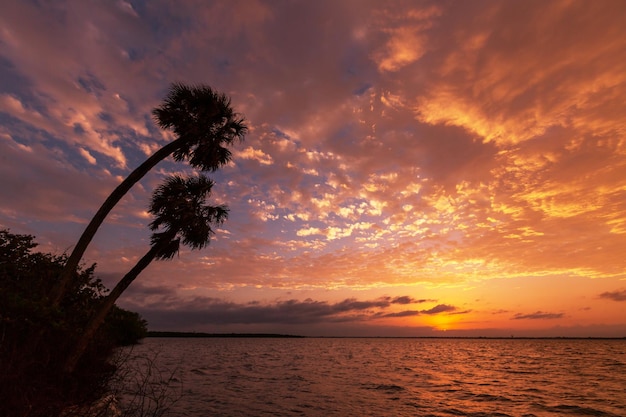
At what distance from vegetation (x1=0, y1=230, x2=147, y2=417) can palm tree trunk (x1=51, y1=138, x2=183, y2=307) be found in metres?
0.88

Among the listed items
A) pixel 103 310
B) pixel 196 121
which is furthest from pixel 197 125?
pixel 103 310

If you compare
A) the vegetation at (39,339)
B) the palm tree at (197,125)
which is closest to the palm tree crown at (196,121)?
the palm tree at (197,125)

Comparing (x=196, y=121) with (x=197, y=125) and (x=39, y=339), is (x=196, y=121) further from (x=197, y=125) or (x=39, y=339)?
(x=39, y=339)

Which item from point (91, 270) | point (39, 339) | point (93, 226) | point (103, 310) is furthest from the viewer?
point (91, 270)

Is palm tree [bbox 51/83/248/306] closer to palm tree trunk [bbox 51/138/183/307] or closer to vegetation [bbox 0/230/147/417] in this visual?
palm tree trunk [bbox 51/138/183/307]

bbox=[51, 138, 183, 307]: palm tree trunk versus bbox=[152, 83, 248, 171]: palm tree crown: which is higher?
bbox=[152, 83, 248, 171]: palm tree crown

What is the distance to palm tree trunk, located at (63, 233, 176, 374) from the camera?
54.6 ft

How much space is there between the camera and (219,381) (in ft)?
106

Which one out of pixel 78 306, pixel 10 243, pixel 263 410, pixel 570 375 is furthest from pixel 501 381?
pixel 10 243

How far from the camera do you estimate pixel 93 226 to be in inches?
688

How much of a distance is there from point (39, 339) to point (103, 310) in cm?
328

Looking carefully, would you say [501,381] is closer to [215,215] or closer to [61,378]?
[215,215]

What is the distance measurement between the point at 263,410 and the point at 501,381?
26.4 meters

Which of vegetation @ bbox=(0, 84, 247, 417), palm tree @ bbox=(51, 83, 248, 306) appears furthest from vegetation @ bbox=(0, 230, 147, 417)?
palm tree @ bbox=(51, 83, 248, 306)
